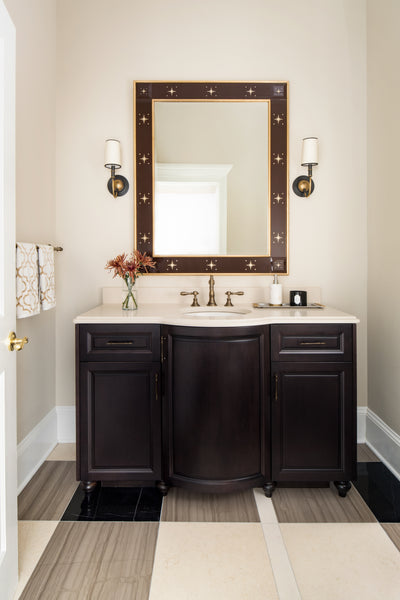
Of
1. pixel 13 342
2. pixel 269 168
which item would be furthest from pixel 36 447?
pixel 269 168

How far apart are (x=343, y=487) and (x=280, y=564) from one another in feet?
1.93

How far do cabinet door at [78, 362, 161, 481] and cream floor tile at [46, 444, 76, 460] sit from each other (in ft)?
1.58

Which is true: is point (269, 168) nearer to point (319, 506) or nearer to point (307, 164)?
point (307, 164)

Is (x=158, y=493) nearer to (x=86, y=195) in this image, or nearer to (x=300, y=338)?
(x=300, y=338)

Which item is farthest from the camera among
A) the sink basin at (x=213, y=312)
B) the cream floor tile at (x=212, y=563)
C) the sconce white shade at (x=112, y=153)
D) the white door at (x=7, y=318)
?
the sconce white shade at (x=112, y=153)

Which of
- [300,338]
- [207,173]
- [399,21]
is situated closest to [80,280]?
[207,173]

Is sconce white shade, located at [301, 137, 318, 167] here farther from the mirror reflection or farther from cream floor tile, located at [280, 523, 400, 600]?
cream floor tile, located at [280, 523, 400, 600]

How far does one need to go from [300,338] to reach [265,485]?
72cm

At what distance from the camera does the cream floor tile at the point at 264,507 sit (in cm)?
181

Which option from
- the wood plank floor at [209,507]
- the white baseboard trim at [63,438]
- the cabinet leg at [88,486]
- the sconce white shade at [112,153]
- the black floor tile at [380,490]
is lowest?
the wood plank floor at [209,507]

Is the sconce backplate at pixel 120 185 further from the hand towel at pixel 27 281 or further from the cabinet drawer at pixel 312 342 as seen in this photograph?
the cabinet drawer at pixel 312 342

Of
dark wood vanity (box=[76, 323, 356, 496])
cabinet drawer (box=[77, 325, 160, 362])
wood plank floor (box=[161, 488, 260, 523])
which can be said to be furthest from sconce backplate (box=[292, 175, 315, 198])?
wood plank floor (box=[161, 488, 260, 523])

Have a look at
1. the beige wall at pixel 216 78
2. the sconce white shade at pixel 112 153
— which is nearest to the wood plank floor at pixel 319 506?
the beige wall at pixel 216 78

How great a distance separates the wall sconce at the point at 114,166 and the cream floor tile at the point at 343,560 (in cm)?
→ 200
